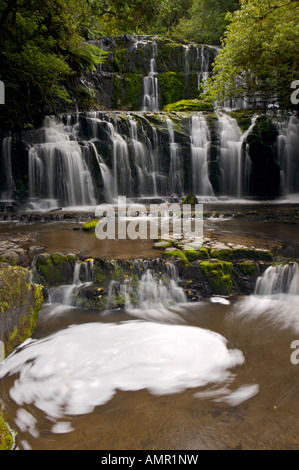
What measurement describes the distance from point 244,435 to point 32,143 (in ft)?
42.9

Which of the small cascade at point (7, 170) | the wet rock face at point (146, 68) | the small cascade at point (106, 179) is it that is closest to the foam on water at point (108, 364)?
the small cascade at point (106, 179)

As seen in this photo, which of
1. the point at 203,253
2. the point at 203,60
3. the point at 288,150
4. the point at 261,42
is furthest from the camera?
the point at 203,60

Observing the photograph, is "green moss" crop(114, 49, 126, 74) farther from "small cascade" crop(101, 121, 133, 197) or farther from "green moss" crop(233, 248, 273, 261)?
"green moss" crop(233, 248, 273, 261)

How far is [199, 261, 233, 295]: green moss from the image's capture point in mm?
5262

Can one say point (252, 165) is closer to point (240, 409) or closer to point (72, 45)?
point (72, 45)

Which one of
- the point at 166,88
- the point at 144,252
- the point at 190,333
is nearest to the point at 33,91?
the point at 166,88

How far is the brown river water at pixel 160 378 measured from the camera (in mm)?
2418

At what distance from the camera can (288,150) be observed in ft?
48.2

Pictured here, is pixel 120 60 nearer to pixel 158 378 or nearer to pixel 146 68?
pixel 146 68

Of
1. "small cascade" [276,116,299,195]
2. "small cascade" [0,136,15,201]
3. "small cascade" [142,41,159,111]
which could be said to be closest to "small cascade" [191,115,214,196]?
"small cascade" [276,116,299,195]

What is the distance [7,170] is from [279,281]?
37.6ft

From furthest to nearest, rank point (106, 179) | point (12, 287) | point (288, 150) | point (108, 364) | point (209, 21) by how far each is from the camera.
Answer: point (209, 21)
point (288, 150)
point (106, 179)
point (12, 287)
point (108, 364)

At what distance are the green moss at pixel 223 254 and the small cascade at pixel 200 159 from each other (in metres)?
8.99

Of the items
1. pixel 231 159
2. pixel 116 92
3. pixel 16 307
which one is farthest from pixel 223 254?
pixel 116 92
